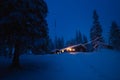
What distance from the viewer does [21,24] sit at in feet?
66.0

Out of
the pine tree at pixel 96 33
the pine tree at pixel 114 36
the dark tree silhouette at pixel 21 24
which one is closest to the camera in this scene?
the dark tree silhouette at pixel 21 24

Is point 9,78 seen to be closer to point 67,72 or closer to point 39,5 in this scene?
point 67,72

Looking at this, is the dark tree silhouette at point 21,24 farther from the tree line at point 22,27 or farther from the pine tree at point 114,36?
the pine tree at point 114,36

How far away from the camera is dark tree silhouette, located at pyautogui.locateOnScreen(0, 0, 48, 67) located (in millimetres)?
19906

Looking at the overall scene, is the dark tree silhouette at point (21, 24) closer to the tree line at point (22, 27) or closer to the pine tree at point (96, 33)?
the tree line at point (22, 27)

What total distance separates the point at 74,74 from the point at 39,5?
964 cm

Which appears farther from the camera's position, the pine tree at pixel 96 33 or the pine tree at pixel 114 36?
the pine tree at pixel 114 36

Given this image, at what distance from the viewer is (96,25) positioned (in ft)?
181

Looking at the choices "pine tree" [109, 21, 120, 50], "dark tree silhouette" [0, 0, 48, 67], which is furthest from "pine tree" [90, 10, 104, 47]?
"dark tree silhouette" [0, 0, 48, 67]

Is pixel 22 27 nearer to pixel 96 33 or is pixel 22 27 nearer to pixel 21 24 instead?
pixel 21 24

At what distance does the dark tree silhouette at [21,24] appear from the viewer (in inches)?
784

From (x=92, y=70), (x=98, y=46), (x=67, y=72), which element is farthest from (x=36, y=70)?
(x=98, y=46)

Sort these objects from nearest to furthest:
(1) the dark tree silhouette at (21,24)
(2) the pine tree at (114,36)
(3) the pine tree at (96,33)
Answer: (1) the dark tree silhouette at (21,24)
(3) the pine tree at (96,33)
(2) the pine tree at (114,36)

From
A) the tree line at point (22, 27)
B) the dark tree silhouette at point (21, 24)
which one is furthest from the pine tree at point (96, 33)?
the dark tree silhouette at point (21, 24)
